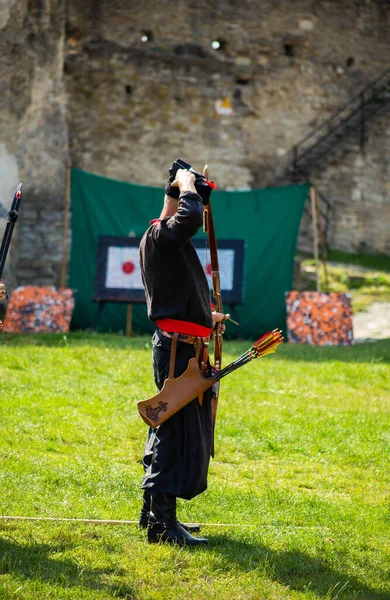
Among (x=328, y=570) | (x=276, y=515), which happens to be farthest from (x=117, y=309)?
(x=328, y=570)

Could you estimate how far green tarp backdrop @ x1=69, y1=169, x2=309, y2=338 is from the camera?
10.7 metres

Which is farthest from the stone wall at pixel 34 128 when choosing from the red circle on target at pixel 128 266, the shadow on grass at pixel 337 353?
the shadow on grass at pixel 337 353

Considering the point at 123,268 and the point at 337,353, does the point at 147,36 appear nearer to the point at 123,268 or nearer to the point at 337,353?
the point at 123,268

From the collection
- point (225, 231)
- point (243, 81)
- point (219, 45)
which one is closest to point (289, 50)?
point (243, 81)

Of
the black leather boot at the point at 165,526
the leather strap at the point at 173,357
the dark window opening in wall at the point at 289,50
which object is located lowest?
the black leather boot at the point at 165,526

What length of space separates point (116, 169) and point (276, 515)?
1261 cm

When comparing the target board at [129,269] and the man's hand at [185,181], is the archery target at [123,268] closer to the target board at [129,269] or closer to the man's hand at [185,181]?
the target board at [129,269]

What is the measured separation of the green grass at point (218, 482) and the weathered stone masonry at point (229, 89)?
8.94 metres

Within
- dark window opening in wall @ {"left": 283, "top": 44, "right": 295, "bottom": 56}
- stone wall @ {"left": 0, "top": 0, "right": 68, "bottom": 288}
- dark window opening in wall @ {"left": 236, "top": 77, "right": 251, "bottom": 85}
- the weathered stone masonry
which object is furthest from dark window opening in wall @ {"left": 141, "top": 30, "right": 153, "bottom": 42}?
stone wall @ {"left": 0, "top": 0, "right": 68, "bottom": 288}

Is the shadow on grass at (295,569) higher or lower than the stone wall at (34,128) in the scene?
lower

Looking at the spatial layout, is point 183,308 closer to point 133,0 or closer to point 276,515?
point 276,515

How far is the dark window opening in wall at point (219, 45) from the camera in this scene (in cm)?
1692

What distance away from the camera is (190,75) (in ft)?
54.6

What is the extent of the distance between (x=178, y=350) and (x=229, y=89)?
13.8 m
